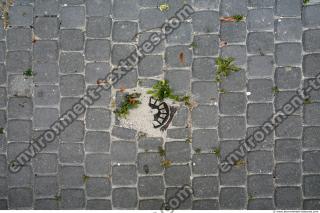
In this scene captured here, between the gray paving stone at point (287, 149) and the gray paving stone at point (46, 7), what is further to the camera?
the gray paving stone at point (46, 7)

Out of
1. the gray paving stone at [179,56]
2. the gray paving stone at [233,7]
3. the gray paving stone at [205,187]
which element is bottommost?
the gray paving stone at [205,187]

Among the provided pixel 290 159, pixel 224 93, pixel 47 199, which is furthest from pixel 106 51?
pixel 290 159

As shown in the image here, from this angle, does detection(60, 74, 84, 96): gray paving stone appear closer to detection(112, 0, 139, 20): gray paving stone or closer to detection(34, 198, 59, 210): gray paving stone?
detection(112, 0, 139, 20): gray paving stone

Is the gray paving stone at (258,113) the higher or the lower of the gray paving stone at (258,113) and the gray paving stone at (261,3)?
the lower

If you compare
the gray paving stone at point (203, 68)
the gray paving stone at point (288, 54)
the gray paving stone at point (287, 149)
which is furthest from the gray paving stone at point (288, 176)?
the gray paving stone at point (203, 68)

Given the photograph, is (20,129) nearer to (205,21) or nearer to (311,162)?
(205,21)

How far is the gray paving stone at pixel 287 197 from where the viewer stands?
4.86 meters

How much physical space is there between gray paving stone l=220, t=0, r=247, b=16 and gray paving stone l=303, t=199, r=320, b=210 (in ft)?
8.42

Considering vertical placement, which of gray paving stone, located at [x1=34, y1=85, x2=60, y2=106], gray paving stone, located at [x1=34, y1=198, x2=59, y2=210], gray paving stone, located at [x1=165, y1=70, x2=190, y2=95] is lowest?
gray paving stone, located at [x1=34, y1=198, x2=59, y2=210]

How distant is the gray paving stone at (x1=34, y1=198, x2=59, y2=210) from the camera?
4.91 meters

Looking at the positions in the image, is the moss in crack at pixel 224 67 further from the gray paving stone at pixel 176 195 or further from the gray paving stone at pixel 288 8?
the gray paving stone at pixel 176 195

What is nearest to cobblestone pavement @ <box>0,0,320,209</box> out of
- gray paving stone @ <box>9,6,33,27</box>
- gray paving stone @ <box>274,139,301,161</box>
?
gray paving stone @ <box>274,139,301,161</box>

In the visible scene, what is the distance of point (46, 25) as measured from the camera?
4961 mm

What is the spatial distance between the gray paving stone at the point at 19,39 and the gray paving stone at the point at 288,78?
10.8ft
